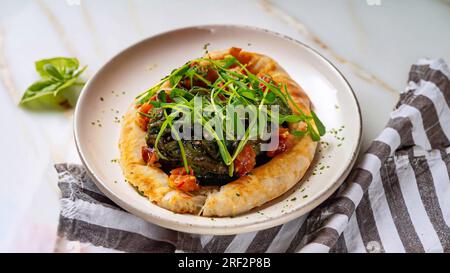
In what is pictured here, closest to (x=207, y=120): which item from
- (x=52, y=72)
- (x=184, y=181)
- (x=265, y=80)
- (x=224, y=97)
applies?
(x=224, y=97)

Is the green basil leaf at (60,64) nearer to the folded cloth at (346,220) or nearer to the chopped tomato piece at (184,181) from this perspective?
the folded cloth at (346,220)

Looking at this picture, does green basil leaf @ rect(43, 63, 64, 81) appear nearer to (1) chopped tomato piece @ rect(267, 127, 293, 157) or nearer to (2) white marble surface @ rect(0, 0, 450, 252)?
(2) white marble surface @ rect(0, 0, 450, 252)

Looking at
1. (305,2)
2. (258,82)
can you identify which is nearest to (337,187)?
(258,82)

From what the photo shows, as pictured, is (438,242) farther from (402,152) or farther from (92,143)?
(92,143)

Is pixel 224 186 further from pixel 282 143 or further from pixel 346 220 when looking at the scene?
pixel 346 220

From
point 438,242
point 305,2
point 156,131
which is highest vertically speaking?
point 305,2

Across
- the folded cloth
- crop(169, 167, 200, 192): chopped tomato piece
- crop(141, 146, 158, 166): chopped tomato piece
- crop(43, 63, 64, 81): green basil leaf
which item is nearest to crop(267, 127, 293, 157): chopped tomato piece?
the folded cloth
